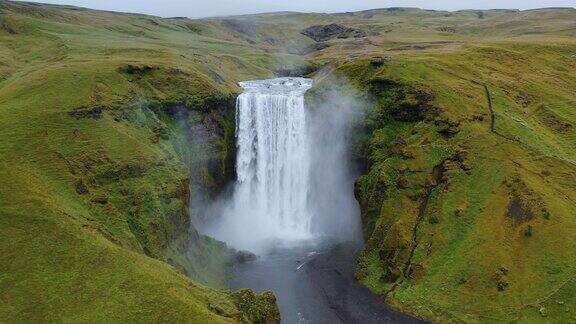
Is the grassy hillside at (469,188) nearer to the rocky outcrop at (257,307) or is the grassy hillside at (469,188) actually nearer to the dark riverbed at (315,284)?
the dark riverbed at (315,284)

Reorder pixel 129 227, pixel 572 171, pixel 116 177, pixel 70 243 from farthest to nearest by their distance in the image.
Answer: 1. pixel 572 171
2. pixel 116 177
3. pixel 129 227
4. pixel 70 243

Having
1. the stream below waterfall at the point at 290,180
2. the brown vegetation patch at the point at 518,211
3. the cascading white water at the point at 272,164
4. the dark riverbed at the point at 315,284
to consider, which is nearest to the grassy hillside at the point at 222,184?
the brown vegetation patch at the point at 518,211

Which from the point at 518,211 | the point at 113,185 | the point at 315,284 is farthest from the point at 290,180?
the point at 518,211

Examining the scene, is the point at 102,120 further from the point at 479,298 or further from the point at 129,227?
the point at 479,298

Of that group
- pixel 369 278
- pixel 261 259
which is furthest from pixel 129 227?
pixel 369 278

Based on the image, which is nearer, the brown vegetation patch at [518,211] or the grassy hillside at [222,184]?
the grassy hillside at [222,184]

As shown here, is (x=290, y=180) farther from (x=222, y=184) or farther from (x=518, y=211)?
(x=518, y=211)

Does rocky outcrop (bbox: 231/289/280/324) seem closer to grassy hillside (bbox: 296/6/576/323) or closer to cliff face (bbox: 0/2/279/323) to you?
cliff face (bbox: 0/2/279/323)
